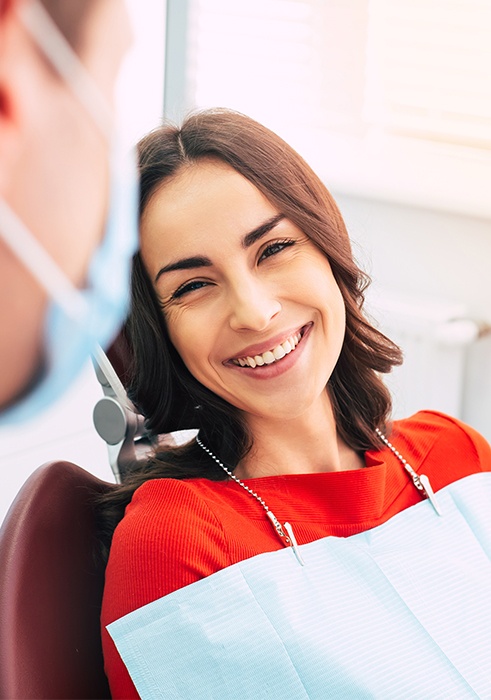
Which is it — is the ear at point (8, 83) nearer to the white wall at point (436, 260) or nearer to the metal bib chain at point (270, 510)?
the metal bib chain at point (270, 510)

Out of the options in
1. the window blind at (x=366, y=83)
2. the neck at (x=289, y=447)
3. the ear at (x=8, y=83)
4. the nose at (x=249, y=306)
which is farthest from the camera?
the window blind at (x=366, y=83)

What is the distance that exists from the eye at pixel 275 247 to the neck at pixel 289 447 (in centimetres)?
17

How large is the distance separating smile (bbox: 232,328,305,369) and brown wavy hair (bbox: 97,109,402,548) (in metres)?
0.08

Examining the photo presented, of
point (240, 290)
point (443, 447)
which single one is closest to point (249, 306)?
point (240, 290)

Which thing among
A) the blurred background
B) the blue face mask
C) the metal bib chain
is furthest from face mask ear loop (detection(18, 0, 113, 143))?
the blurred background

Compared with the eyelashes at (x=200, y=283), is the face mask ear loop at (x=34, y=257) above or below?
above

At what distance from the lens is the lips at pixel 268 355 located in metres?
0.92

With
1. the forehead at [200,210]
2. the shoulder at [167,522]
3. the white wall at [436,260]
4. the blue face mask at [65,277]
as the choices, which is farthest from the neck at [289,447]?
the white wall at [436,260]

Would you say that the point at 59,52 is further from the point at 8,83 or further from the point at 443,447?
the point at 443,447

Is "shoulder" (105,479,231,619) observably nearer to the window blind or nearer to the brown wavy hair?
the brown wavy hair

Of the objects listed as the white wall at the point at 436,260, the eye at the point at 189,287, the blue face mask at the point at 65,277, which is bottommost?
the white wall at the point at 436,260

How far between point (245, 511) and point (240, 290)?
8.7 inches

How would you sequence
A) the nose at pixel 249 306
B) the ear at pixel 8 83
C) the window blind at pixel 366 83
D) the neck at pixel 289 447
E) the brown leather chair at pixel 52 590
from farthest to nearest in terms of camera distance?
the window blind at pixel 366 83, the neck at pixel 289 447, the nose at pixel 249 306, the brown leather chair at pixel 52 590, the ear at pixel 8 83

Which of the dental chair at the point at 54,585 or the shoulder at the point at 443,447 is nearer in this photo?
the dental chair at the point at 54,585
